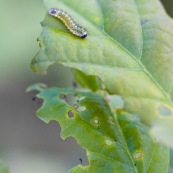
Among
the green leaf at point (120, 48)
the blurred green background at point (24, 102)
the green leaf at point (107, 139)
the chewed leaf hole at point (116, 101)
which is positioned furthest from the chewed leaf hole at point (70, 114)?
the blurred green background at point (24, 102)

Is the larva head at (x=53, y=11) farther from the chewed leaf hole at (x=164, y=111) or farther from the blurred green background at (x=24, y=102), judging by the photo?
the blurred green background at (x=24, y=102)

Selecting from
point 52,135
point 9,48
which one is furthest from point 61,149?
point 9,48

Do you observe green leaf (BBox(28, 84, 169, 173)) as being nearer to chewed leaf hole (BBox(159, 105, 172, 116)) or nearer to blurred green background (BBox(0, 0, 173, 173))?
chewed leaf hole (BBox(159, 105, 172, 116))

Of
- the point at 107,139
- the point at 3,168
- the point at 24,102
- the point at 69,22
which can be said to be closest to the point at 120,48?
the point at 69,22

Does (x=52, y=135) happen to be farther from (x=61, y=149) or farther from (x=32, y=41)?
(x=32, y=41)

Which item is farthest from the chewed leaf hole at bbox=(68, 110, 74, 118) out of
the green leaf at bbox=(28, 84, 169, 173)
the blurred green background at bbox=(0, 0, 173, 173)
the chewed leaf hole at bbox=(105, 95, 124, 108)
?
the blurred green background at bbox=(0, 0, 173, 173)

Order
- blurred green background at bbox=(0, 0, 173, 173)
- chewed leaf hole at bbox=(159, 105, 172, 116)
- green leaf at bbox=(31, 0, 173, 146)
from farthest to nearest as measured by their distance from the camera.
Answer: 1. blurred green background at bbox=(0, 0, 173, 173)
2. green leaf at bbox=(31, 0, 173, 146)
3. chewed leaf hole at bbox=(159, 105, 172, 116)

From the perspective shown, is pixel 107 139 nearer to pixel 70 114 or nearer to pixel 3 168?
pixel 70 114
